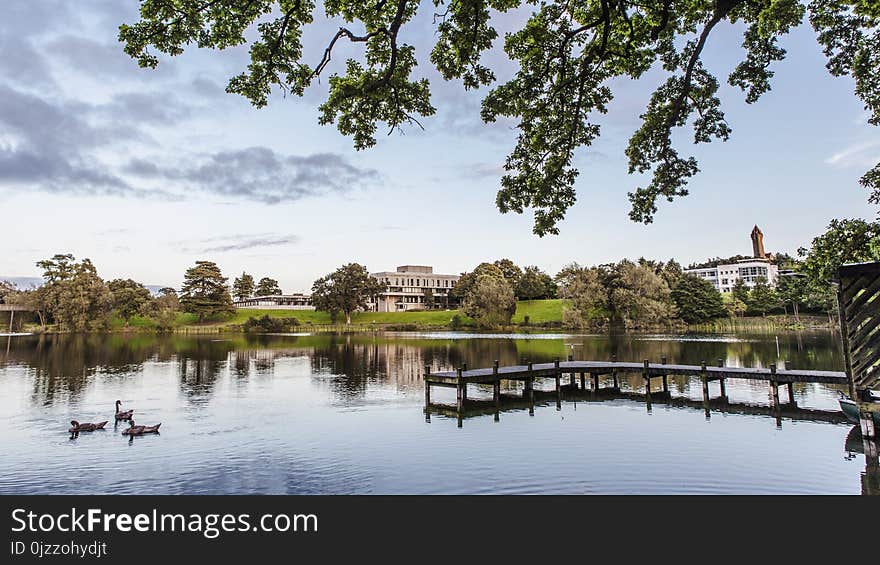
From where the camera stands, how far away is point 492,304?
82.9 meters

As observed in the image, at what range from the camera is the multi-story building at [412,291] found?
398 feet

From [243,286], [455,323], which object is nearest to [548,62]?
[455,323]

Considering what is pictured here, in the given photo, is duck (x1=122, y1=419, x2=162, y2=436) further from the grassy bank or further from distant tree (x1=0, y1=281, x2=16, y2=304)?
distant tree (x1=0, y1=281, x2=16, y2=304)

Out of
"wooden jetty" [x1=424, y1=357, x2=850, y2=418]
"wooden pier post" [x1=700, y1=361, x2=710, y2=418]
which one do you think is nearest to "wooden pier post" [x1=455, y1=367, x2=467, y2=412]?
"wooden jetty" [x1=424, y1=357, x2=850, y2=418]

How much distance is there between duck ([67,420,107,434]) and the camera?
15.9m

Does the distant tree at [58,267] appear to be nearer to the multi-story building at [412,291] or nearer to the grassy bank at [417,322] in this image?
the grassy bank at [417,322]

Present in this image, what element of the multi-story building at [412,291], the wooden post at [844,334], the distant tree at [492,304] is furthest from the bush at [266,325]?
the wooden post at [844,334]

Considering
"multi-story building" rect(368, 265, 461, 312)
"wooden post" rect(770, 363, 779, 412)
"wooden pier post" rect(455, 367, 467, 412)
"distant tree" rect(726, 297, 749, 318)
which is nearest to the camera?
"wooden post" rect(770, 363, 779, 412)

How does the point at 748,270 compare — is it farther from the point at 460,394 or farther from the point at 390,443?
the point at 390,443

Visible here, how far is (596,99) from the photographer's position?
1258 cm

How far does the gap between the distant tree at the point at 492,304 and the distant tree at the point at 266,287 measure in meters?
60.6

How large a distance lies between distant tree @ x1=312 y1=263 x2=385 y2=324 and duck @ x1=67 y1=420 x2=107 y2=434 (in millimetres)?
82199

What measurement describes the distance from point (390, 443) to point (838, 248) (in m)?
11.7
